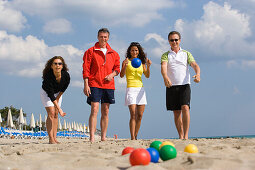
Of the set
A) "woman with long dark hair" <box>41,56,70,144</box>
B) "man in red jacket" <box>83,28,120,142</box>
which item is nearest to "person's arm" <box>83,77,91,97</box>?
"man in red jacket" <box>83,28,120,142</box>

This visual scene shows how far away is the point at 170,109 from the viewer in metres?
6.34

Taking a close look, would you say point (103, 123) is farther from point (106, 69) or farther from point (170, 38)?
point (170, 38)

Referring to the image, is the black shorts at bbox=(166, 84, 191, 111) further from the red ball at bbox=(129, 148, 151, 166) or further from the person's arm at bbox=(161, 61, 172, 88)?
the red ball at bbox=(129, 148, 151, 166)

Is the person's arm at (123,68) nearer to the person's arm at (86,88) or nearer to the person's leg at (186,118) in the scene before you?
the person's arm at (86,88)

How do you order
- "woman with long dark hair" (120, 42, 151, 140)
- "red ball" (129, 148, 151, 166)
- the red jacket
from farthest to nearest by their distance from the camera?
1. "woman with long dark hair" (120, 42, 151, 140)
2. the red jacket
3. "red ball" (129, 148, 151, 166)

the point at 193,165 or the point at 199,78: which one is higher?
the point at 199,78

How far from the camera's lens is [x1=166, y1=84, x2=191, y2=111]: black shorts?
20.2 ft

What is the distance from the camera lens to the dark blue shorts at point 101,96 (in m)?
6.29

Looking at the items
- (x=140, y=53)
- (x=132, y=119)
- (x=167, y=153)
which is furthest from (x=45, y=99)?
(x=167, y=153)

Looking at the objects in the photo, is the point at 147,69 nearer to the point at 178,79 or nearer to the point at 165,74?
the point at 165,74

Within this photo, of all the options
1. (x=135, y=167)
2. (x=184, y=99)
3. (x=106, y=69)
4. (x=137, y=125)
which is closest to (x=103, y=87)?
(x=106, y=69)

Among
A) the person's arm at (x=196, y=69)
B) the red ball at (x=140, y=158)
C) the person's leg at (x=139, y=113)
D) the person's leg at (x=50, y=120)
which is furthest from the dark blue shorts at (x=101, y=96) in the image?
the red ball at (x=140, y=158)

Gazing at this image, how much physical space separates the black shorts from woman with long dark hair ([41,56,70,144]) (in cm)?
226

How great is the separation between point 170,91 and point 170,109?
0.38m
